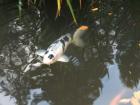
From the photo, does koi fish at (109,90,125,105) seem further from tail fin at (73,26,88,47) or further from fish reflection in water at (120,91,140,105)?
tail fin at (73,26,88,47)

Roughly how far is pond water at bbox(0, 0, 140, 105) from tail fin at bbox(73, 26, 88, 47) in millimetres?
42

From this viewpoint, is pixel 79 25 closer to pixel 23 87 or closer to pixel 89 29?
pixel 89 29

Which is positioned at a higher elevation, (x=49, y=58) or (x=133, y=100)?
(x=49, y=58)

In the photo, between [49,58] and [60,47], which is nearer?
[49,58]

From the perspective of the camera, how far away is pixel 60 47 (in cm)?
337

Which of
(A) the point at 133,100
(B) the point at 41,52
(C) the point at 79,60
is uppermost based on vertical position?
(B) the point at 41,52

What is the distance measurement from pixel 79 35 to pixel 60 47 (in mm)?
255

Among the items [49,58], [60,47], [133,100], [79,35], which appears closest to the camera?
[133,100]

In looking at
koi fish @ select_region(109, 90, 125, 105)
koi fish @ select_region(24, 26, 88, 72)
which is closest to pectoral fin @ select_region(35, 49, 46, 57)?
koi fish @ select_region(24, 26, 88, 72)

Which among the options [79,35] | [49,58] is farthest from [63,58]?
[79,35]

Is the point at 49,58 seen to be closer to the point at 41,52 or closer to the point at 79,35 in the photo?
the point at 41,52

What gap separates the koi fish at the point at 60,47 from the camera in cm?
323

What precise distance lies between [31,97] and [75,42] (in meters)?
0.74

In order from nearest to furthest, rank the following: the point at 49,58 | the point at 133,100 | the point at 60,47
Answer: the point at 133,100 < the point at 49,58 < the point at 60,47
